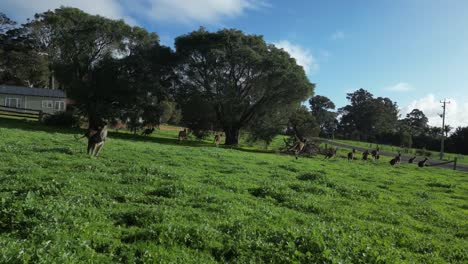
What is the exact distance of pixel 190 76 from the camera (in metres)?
46.2

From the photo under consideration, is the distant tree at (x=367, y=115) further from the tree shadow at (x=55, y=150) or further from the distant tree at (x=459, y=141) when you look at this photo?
the tree shadow at (x=55, y=150)

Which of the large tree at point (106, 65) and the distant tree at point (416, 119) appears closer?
the large tree at point (106, 65)

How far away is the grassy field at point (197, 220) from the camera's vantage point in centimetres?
622

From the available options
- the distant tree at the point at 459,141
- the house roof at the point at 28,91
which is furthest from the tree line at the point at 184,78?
the distant tree at the point at 459,141

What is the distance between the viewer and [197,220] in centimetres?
812

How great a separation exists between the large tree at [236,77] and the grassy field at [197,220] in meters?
30.6

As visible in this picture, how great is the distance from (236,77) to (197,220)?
39.2m

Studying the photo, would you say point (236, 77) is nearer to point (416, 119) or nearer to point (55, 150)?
point (55, 150)

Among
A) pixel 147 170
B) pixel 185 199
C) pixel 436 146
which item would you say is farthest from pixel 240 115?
pixel 436 146

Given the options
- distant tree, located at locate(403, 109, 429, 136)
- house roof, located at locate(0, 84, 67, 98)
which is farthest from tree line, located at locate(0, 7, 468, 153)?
distant tree, located at locate(403, 109, 429, 136)

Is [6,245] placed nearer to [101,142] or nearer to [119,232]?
[119,232]

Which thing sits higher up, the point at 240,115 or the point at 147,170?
the point at 240,115

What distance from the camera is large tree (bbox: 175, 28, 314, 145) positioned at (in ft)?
144

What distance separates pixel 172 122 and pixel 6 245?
80.1 m
